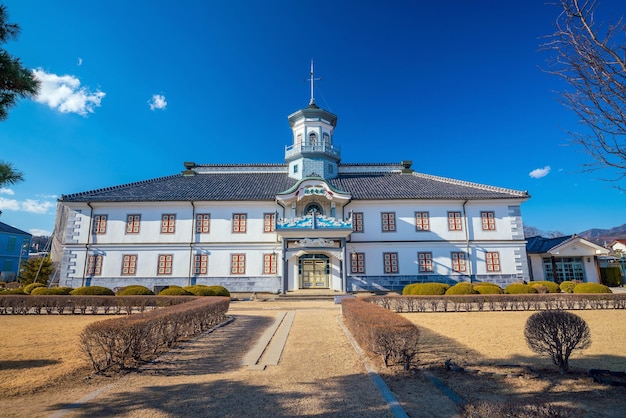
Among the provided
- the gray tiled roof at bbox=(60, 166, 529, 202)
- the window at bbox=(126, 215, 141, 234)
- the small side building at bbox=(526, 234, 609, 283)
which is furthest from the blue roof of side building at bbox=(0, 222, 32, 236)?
the small side building at bbox=(526, 234, 609, 283)

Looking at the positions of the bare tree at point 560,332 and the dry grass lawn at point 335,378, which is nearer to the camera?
the dry grass lawn at point 335,378

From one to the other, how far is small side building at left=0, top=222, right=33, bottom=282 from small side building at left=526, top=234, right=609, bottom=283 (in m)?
56.3

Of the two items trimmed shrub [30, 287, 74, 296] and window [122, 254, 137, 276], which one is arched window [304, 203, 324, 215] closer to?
window [122, 254, 137, 276]

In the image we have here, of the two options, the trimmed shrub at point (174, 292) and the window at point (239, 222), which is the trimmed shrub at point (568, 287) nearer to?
the window at point (239, 222)

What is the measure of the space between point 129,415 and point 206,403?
0.97 m

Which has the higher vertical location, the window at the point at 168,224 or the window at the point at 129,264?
the window at the point at 168,224

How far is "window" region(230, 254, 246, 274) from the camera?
24.4m

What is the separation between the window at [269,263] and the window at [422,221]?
1086 centimetres

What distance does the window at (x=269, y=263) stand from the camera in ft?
79.7

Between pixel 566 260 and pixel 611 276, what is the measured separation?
569 centimetres

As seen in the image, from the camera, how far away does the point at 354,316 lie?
9.45 m

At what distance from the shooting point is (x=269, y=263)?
24.5 metres

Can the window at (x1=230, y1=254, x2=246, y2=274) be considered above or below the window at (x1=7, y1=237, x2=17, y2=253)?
below

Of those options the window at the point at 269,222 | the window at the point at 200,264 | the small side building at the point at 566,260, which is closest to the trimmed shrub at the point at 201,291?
the window at the point at 200,264
